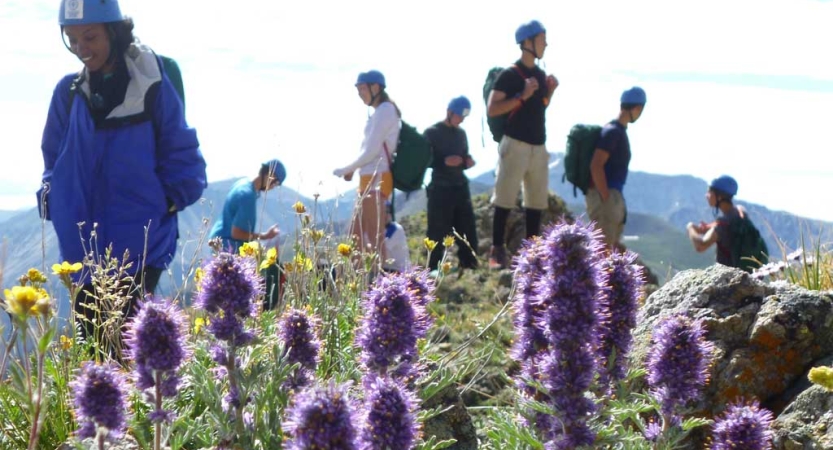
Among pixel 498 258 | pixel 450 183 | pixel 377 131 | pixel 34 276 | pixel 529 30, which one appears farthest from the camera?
pixel 450 183

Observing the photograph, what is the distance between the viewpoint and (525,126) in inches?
396

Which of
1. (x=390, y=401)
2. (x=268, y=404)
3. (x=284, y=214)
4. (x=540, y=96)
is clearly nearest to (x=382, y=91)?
(x=540, y=96)

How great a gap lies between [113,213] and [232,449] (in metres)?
3.12

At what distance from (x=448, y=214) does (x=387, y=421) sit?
10.1m

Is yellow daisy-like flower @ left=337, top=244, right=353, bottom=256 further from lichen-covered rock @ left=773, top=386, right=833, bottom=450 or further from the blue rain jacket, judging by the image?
lichen-covered rock @ left=773, top=386, right=833, bottom=450

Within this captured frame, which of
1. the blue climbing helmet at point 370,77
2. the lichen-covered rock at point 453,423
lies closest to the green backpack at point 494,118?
the blue climbing helmet at point 370,77

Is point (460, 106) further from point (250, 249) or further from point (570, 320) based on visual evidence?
point (570, 320)

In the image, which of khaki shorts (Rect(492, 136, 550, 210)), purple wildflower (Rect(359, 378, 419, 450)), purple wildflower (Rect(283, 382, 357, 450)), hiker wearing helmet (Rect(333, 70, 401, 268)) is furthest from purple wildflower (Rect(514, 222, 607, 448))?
khaki shorts (Rect(492, 136, 550, 210))

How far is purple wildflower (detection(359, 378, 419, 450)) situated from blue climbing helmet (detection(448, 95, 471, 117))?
9.62m

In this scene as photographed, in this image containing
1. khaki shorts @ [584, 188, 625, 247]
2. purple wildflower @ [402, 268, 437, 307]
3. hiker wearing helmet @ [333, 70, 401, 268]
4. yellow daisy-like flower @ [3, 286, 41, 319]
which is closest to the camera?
yellow daisy-like flower @ [3, 286, 41, 319]

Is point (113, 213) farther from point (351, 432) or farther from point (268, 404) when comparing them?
point (351, 432)

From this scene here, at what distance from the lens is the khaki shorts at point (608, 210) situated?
10062 millimetres

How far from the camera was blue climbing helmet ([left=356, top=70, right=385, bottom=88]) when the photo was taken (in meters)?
9.49

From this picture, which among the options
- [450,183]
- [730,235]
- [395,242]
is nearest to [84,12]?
[395,242]
